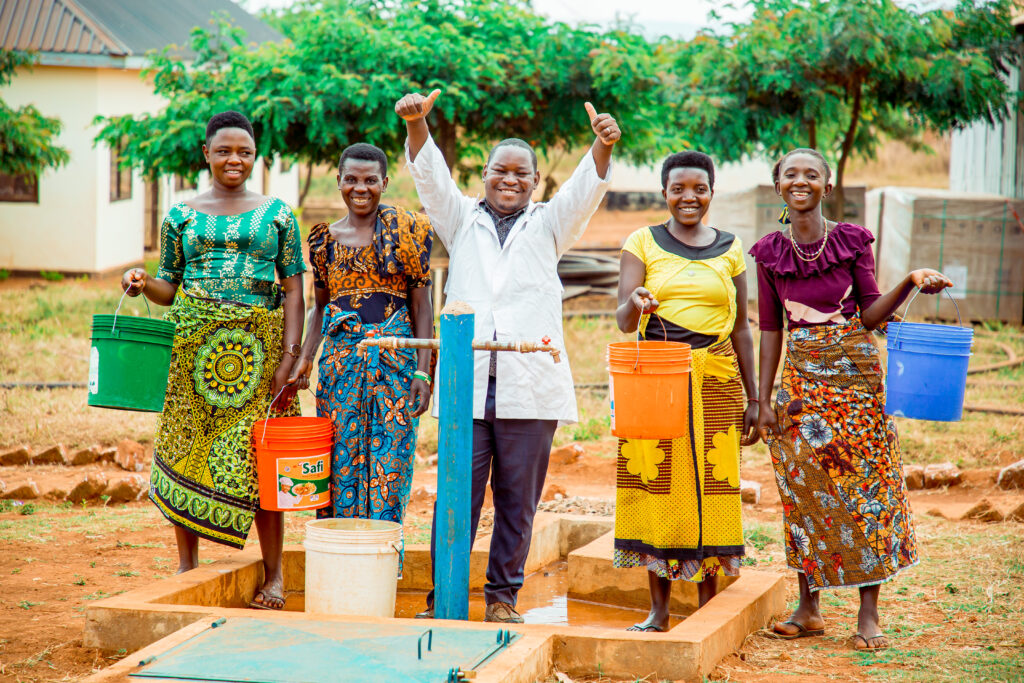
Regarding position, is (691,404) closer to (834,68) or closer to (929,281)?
(929,281)

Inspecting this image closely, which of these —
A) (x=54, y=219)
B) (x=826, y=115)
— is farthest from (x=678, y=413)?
(x=54, y=219)

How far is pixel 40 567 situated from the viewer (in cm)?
482

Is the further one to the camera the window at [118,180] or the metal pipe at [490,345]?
the window at [118,180]

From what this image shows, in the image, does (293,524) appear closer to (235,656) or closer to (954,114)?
(235,656)

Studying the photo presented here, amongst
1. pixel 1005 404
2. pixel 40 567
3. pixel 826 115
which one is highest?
pixel 826 115

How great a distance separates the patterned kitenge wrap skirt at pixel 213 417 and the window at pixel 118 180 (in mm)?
13439

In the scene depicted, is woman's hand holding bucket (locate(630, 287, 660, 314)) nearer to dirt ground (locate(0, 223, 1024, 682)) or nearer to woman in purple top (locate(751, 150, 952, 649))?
woman in purple top (locate(751, 150, 952, 649))

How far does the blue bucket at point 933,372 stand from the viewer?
3707mm

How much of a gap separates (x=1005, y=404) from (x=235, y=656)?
7.04 meters

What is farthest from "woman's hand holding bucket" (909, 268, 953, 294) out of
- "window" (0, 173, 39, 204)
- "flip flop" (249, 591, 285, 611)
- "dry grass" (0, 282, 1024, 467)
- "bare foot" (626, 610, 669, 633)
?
"window" (0, 173, 39, 204)

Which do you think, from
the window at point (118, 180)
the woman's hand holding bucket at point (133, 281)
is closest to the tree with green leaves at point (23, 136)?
the window at point (118, 180)

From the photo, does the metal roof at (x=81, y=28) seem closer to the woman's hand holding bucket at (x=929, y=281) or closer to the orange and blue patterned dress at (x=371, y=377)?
the orange and blue patterned dress at (x=371, y=377)

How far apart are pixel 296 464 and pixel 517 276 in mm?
1050

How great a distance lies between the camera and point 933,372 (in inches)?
146
